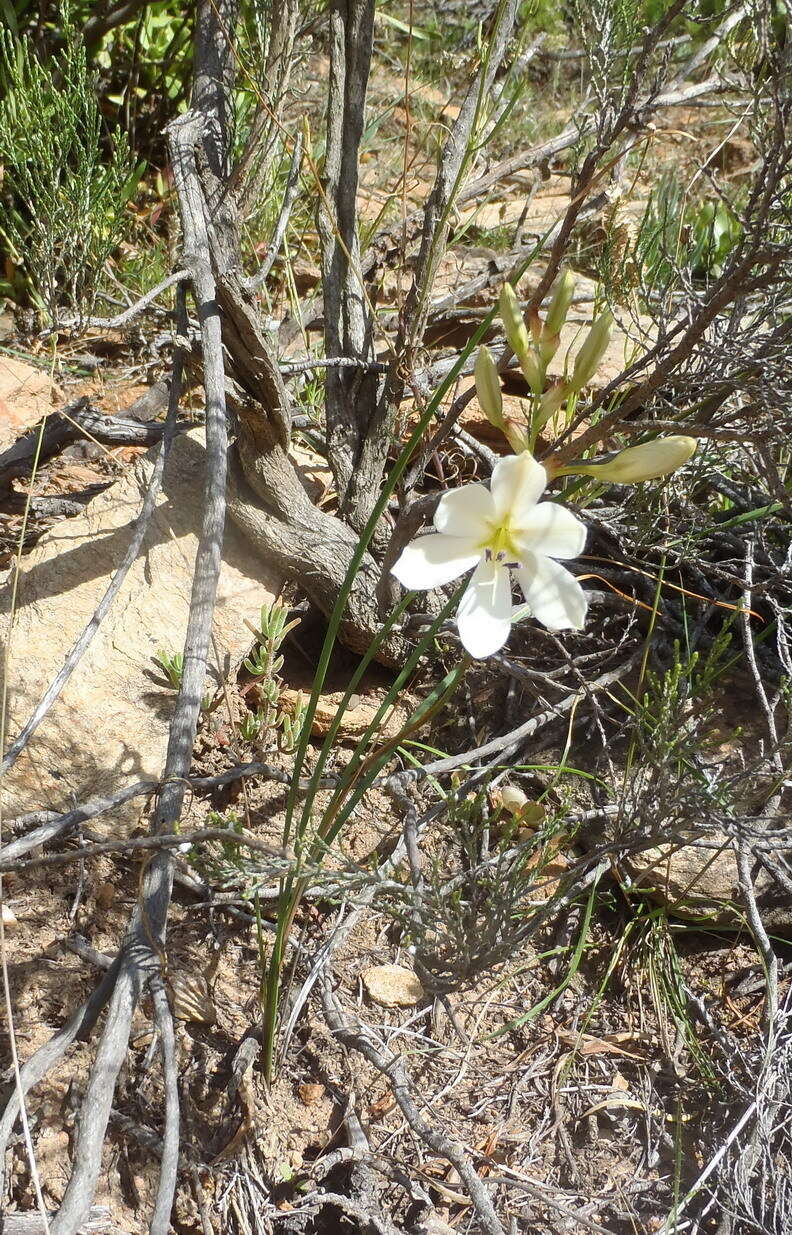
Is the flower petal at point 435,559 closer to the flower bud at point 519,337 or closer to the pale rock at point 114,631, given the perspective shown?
the flower bud at point 519,337

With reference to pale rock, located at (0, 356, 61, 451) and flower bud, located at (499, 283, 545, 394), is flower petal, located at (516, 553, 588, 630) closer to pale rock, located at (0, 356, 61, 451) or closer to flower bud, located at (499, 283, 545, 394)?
flower bud, located at (499, 283, 545, 394)

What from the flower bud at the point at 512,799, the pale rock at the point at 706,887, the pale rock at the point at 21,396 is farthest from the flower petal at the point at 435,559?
the pale rock at the point at 21,396

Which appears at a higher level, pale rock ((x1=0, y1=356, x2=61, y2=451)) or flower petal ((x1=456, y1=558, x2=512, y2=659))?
pale rock ((x1=0, y1=356, x2=61, y2=451))

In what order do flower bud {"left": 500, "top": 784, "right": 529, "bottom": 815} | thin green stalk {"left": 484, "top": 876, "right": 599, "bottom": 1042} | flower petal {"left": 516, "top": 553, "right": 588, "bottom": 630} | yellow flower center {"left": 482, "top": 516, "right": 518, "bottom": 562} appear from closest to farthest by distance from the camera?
flower petal {"left": 516, "top": 553, "right": 588, "bottom": 630}, yellow flower center {"left": 482, "top": 516, "right": 518, "bottom": 562}, thin green stalk {"left": 484, "top": 876, "right": 599, "bottom": 1042}, flower bud {"left": 500, "top": 784, "right": 529, "bottom": 815}

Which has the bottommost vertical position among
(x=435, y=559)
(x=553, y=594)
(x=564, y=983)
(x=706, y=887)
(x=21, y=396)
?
(x=564, y=983)

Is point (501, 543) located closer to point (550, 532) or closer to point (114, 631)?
point (550, 532)

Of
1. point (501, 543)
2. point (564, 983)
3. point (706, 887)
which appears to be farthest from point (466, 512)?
point (706, 887)

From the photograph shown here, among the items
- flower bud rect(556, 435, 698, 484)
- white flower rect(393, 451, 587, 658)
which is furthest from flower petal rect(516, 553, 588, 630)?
flower bud rect(556, 435, 698, 484)
